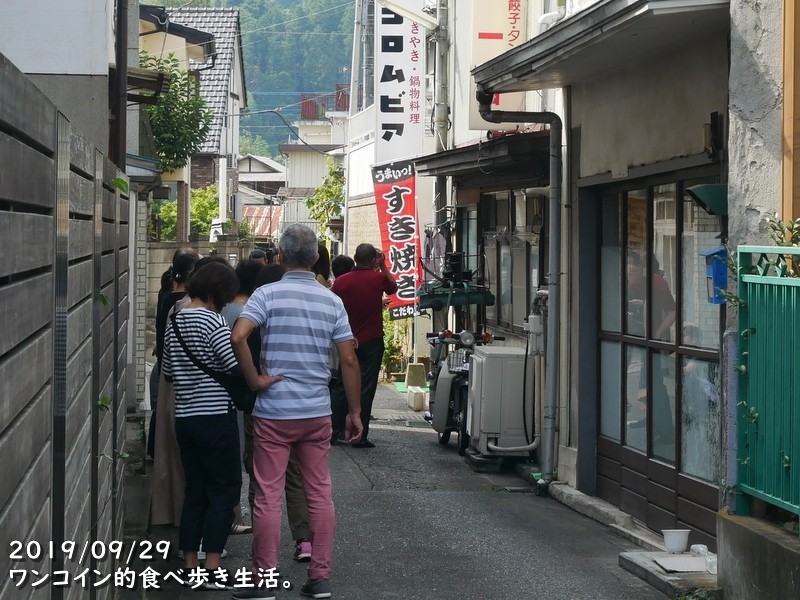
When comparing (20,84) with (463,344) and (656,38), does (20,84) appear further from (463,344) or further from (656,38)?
(463,344)

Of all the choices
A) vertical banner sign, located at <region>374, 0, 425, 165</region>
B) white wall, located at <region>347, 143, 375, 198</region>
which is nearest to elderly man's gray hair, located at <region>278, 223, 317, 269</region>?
vertical banner sign, located at <region>374, 0, 425, 165</region>

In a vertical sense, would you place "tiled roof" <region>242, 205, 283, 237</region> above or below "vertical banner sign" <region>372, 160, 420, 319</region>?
above

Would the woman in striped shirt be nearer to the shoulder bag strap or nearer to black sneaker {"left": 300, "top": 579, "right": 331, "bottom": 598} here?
the shoulder bag strap

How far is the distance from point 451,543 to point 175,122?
14966mm

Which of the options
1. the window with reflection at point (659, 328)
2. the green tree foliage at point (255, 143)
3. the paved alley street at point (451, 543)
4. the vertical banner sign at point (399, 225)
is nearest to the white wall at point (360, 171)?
the vertical banner sign at point (399, 225)

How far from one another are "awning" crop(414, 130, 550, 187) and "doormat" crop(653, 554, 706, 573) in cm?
497

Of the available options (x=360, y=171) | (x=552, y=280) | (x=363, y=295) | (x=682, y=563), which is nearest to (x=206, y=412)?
(x=682, y=563)

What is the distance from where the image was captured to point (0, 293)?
2094 millimetres

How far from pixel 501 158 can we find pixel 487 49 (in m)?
2.20

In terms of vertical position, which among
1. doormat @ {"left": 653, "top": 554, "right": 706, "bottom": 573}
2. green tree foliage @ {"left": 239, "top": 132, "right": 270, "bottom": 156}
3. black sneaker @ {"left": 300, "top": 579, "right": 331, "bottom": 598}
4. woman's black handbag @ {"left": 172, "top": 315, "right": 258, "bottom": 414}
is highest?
green tree foliage @ {"left": 239, "top": 132, "right": 270, "bottom": 156}

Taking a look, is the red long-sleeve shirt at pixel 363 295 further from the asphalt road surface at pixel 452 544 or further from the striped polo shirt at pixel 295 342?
the striped polo shirt at pixel 295 342

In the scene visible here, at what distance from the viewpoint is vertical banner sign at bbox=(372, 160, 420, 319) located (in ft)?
57.6

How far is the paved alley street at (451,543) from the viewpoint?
698 centimetres

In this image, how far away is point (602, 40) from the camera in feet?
25.2
